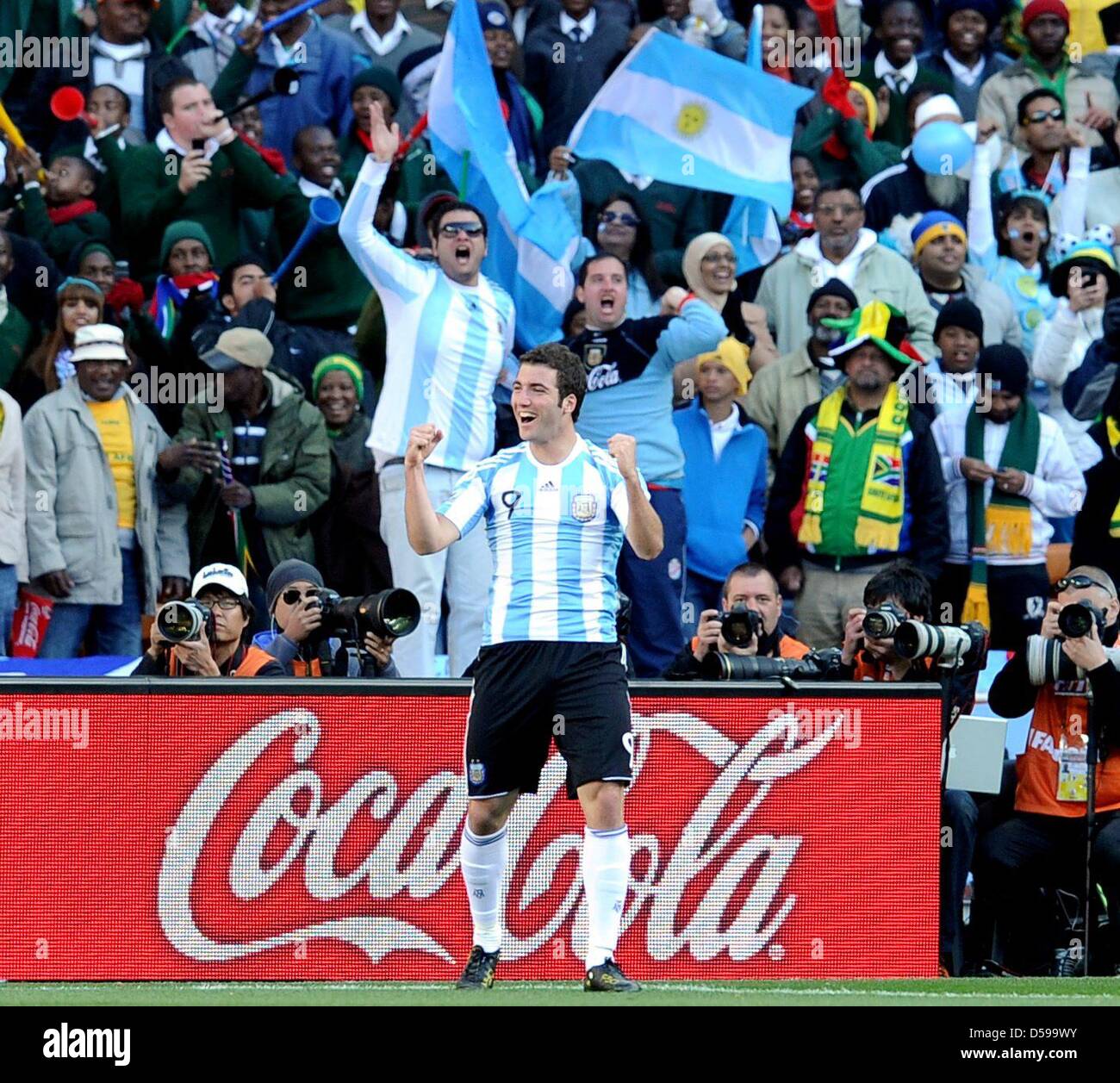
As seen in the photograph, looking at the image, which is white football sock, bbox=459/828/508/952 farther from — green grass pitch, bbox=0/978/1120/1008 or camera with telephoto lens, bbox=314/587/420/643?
camera with telephoto lens, bbox=314/587/420/643

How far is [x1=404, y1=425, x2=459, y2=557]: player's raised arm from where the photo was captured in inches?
303

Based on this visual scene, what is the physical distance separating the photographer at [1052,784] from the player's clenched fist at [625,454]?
2.48 m

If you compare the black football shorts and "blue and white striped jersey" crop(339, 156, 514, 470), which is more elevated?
"blue and white striped jersey" crop(339, 156, 514, 470)

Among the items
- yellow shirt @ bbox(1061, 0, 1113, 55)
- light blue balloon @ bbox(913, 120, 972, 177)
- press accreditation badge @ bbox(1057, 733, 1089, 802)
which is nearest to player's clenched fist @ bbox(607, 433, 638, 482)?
press accreditation badge @ bbox(1057, 733, 1089, 802)

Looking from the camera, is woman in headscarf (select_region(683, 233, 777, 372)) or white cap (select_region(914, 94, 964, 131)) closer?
woman in headscarf (select_region(683, 233, 777, 372))

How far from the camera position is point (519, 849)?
355 inches

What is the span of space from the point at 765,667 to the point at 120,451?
158 inches

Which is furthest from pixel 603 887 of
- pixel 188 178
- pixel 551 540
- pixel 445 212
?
pixel 188 178

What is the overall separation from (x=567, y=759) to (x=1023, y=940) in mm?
3112

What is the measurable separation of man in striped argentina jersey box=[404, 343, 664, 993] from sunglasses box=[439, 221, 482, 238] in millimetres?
3585

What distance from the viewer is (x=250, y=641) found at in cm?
1030

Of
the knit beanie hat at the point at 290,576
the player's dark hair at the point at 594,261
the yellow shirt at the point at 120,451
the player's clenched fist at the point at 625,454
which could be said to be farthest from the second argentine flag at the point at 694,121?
the player's clenched fist at the point at 625,454

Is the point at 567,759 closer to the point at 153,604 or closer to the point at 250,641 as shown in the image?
the point at 250,641
